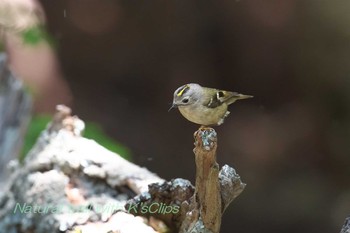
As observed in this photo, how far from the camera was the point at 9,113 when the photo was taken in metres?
2.39

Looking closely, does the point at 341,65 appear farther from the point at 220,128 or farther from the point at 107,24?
the point at 107,24

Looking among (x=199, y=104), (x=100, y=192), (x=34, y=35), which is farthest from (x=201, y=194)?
(x=34, y=35)

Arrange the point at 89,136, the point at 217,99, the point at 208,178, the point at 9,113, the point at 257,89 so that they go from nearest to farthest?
the point at 208,178
the point at 217,99
the point at 9,113
the point at 89,136
the point at 257,89

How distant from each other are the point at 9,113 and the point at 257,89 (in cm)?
117

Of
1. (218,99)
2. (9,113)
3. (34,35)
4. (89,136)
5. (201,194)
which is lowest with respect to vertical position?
(89,136)

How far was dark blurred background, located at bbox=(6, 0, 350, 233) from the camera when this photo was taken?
8.80 ft

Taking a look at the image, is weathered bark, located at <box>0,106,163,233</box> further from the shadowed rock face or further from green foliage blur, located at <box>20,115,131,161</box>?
green foliage blur, located at <box>20,115,131,161</box>

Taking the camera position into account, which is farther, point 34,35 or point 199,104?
point 34,35

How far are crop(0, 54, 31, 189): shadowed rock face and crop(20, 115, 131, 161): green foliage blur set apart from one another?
12.7 inches

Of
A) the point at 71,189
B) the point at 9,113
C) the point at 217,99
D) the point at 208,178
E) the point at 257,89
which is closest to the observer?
the point at 208,178

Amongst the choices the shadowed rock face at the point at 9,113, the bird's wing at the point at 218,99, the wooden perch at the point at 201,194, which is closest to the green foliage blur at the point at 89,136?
the shadowed rock face at the point at 9,113

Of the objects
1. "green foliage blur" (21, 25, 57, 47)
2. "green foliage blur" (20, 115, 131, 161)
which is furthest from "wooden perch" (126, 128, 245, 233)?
"green foliage blur" (21, 25, 57, 47)

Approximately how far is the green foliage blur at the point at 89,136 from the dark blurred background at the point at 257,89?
0.09m

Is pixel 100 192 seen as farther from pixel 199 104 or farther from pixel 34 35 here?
pixel 34 35
